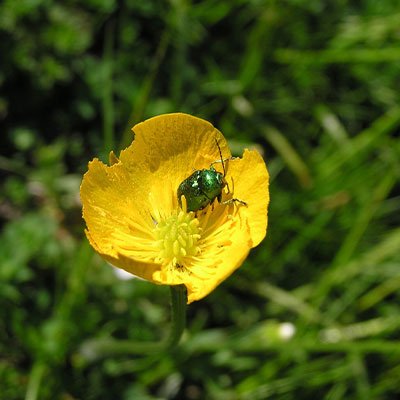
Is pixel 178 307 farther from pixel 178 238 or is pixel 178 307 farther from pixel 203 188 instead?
pixel 203 188

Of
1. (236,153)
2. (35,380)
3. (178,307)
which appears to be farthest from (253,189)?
(35,380)

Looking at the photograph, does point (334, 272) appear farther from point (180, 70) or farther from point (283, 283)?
point (180, 70)

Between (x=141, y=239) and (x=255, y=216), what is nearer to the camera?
(x=255, y=216)

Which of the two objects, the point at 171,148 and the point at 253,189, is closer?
the point at 253,189

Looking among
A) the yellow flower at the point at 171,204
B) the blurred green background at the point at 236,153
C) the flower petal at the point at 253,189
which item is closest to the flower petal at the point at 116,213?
the yellow flower at the point at 171,204

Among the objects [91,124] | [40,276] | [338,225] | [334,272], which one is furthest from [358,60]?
[40,276]

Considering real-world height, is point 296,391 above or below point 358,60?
below

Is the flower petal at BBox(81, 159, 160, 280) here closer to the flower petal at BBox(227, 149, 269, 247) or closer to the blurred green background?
the flower petal at BBox(227, 149, 269, 247)
